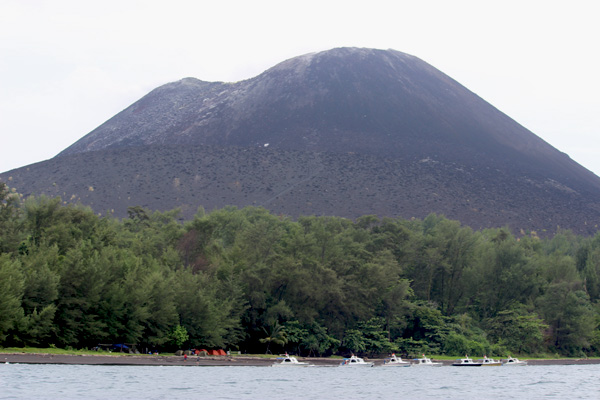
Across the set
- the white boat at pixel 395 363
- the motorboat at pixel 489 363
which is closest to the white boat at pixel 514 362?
the motorboat at pixel 489 363

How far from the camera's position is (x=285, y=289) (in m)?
72.1

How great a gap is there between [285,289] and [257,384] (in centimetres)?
2905

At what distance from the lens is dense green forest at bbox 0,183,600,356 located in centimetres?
5562

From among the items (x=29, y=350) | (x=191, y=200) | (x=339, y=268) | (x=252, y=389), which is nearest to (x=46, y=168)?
(x=191, y=200)

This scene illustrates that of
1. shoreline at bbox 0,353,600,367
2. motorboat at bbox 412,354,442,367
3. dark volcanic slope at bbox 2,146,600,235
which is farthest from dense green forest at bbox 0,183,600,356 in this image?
dark volcanic slope at bbox 2,146,600,235

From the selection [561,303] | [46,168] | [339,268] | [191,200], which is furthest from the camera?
[46,168]

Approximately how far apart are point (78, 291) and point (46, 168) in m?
140

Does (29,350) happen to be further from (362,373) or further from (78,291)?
(362,373)

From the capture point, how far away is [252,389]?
39.9m

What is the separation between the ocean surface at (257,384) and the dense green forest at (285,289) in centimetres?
664

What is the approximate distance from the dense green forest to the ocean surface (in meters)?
6.64

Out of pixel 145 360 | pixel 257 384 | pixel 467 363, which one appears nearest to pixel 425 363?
pixel 467 363

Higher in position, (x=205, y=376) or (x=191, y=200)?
(x=191, y=200)

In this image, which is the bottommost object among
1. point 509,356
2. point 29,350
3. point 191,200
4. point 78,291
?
point 509,356
